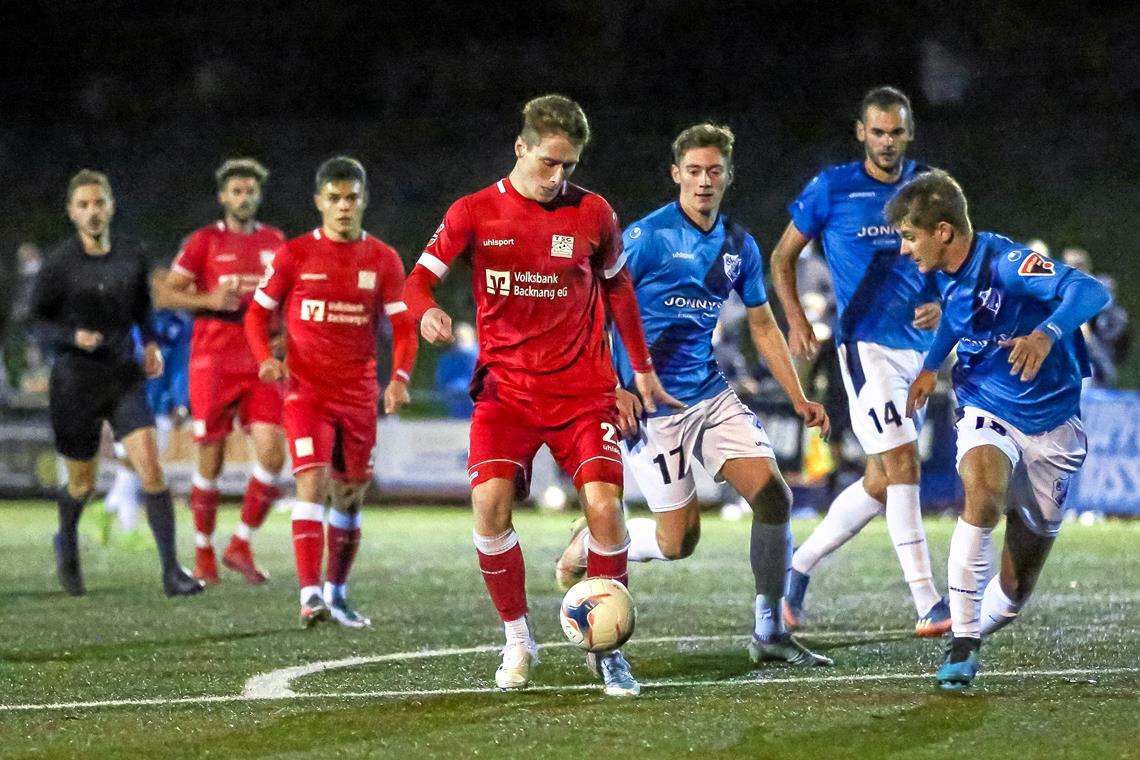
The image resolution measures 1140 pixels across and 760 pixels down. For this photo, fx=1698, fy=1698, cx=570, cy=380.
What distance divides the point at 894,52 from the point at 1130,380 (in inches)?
275

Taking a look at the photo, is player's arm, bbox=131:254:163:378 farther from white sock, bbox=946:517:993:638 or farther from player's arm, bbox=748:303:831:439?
white sock, bbox=946:517:993:638

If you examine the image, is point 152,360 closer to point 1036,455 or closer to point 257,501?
point 257,501

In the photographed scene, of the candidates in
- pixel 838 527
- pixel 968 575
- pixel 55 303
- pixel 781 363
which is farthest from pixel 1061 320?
pixel 55 303

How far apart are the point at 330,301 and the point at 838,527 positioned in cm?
285

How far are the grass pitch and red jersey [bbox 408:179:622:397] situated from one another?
1156 mm

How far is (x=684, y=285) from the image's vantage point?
23.3 ft

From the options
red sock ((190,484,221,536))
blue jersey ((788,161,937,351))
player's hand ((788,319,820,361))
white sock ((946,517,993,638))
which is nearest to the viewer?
white sock ((946,517,993,638))

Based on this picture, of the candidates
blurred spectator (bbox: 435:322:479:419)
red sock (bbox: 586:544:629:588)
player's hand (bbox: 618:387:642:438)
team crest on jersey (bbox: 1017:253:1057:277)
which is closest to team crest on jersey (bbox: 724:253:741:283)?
player's hand (bbox: 618:387:642:438)

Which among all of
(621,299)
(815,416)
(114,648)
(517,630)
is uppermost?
(621,299)

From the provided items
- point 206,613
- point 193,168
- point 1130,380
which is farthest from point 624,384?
point 193,168

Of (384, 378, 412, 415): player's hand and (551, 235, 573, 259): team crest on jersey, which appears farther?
(384, 378, 412, 415): player's hand

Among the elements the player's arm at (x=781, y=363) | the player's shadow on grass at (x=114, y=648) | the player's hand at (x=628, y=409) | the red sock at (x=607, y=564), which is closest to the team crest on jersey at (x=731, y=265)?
the player's arm at (x=781, y=363)

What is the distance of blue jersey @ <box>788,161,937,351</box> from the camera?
8.04 meters

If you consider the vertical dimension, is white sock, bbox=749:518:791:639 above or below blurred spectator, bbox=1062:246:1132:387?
below
